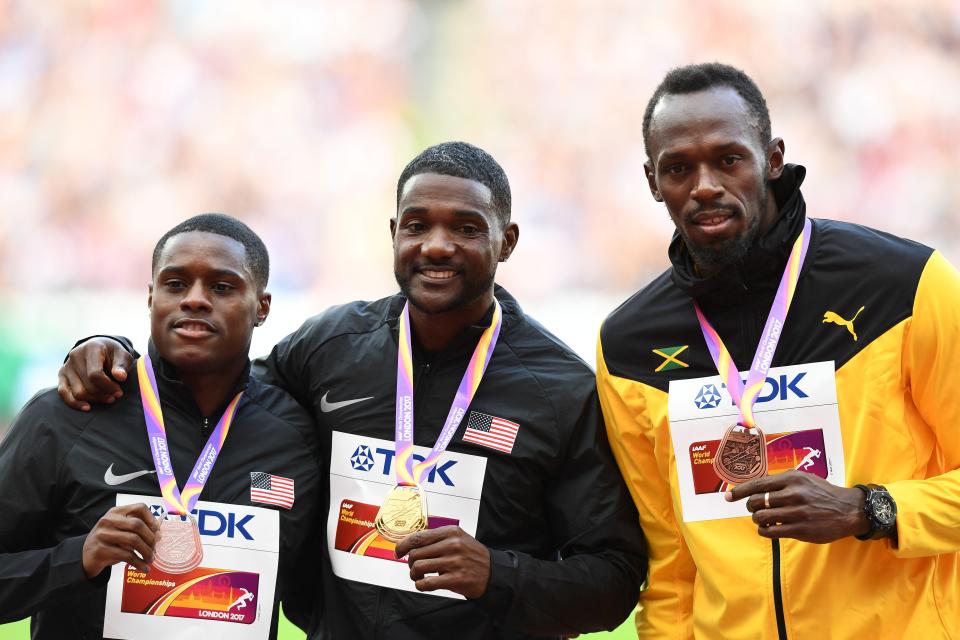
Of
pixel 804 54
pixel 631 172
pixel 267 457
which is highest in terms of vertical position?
pixel 804 54

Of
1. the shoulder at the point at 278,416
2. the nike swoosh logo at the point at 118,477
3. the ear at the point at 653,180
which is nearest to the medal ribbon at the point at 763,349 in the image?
the ear at the point at 653,180

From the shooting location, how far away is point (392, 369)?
297 cm

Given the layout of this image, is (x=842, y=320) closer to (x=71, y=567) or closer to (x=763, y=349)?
(x=763, y=349)

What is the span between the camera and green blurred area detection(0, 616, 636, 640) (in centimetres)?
542

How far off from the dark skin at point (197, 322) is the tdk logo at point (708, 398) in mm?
1198

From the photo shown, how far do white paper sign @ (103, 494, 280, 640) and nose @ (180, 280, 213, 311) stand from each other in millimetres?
494

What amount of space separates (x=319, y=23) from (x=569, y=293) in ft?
12.2

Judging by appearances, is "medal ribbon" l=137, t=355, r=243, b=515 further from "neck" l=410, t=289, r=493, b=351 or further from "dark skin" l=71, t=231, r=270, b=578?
"neck" l=410, t=289, r=493, b=351

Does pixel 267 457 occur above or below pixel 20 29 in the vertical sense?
below

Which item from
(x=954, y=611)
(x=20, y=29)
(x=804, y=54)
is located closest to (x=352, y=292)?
(x=20, y=29)

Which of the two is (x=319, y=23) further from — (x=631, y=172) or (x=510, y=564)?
(x=510, y=564)

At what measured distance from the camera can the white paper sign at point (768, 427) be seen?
2.50 metres

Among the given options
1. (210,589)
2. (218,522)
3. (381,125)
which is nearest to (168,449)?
(218,522)

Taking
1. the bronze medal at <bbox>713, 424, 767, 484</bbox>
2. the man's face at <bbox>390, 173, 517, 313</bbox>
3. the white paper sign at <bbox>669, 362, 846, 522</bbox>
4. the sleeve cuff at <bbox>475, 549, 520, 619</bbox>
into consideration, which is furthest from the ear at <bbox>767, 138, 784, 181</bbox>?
the sleeve cuff at <bbox>475, 549, 520, 619</bbox>
